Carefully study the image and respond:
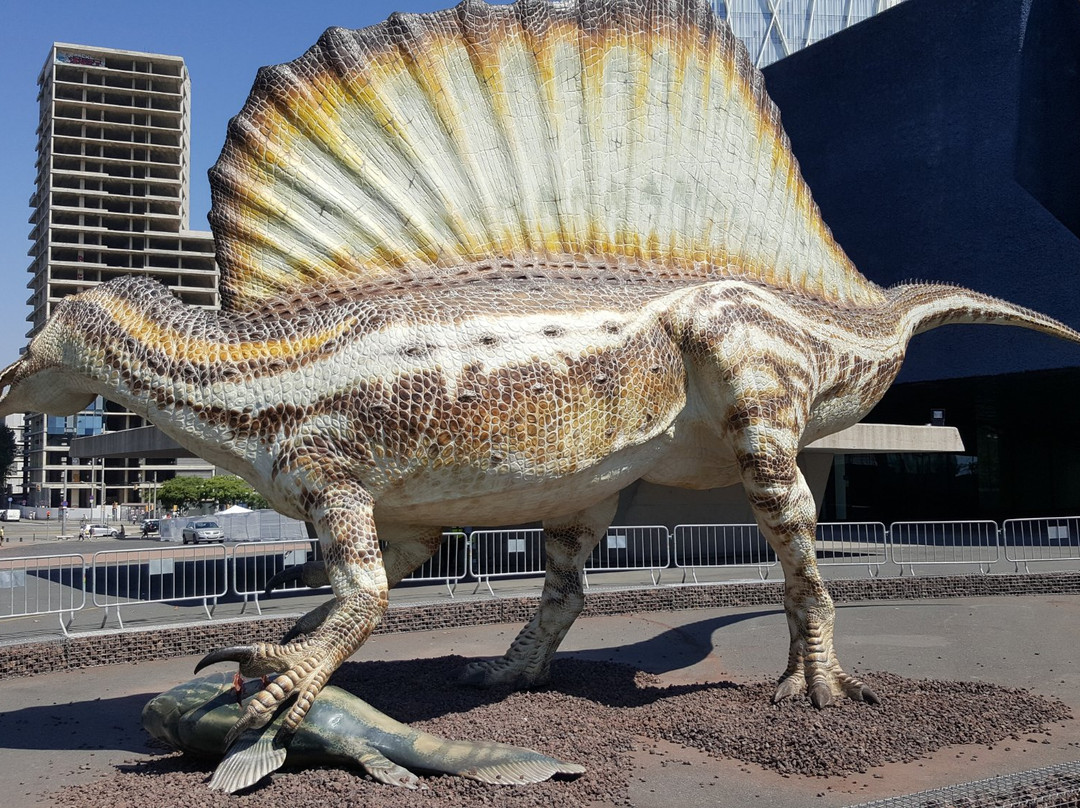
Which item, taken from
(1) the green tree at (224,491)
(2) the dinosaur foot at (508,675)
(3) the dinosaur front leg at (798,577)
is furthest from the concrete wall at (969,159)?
(1) the green tree at (224,491)

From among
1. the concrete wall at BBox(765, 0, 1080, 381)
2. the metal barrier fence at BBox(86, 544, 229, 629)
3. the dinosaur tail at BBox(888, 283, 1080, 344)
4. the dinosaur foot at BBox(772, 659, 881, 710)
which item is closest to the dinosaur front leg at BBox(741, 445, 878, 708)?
the dinosaur foot at BBox(772, 659, 881, 710)

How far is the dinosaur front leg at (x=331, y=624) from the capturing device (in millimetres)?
3475

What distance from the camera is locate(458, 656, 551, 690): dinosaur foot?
5.51m

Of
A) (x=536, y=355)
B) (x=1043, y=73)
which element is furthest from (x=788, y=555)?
(x=1043, y=73)

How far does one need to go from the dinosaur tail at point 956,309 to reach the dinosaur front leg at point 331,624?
3957 millimetres

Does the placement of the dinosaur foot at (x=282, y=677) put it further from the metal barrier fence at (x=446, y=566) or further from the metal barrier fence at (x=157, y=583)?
the metal barrier fence at (x=446, y=566)

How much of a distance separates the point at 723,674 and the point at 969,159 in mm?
18101

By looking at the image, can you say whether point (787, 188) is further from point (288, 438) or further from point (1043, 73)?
point (1043, 73)

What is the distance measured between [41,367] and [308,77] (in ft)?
6.03

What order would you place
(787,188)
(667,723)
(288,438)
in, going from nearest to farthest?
(288,438) → (667,723) → (787,188)

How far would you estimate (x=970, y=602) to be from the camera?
32.6ft

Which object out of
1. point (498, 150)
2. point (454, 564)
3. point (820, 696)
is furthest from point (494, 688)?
point (454, 564)

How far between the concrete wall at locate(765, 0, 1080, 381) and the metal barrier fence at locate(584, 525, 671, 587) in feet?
33.7

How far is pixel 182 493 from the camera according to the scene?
118 ft
